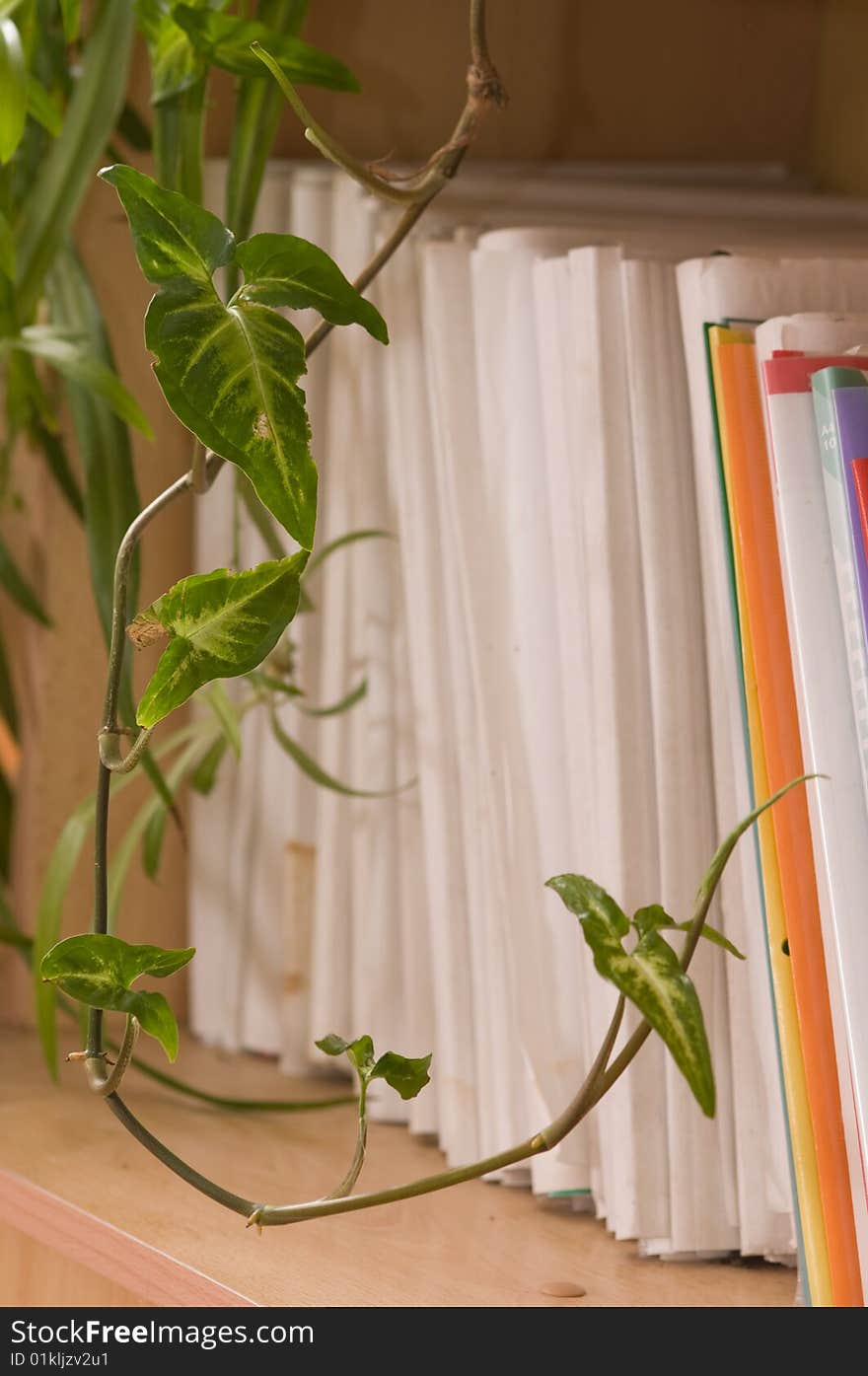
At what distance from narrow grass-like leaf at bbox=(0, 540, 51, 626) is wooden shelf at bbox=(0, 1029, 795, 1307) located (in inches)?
11.8

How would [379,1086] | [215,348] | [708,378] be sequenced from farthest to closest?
[379,1086], [708,378], [215,348]

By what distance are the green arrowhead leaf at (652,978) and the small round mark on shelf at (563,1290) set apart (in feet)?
0.55

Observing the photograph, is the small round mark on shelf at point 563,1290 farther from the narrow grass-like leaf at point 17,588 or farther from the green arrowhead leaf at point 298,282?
the narrow grass-like leaf at point 17,588

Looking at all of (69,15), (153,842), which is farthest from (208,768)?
(69,15)

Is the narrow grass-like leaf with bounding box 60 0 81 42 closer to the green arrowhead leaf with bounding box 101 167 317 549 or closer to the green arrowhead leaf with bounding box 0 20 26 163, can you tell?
the green arrowhead leaf with bounding box 0 20 26 163

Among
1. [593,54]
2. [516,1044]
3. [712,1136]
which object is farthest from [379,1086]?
[593,54]

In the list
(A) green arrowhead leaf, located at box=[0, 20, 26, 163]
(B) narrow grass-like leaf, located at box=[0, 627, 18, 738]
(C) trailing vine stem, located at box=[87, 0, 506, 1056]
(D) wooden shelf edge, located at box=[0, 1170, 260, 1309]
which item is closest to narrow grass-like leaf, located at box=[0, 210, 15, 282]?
(A) green arrowhead leaf, located at box=[0, 20, 26, 163]

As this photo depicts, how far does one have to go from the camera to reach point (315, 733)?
845mm

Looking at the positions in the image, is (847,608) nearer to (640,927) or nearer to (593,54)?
(640,927)

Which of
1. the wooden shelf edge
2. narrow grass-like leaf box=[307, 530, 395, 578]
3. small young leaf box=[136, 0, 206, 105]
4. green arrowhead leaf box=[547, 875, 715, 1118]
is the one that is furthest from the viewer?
narrow grass-like leaf box=[307, 530, 395, 578]

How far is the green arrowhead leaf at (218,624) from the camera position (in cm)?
42

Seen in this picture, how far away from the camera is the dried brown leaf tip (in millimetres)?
432

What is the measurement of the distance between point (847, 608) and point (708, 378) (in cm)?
13
